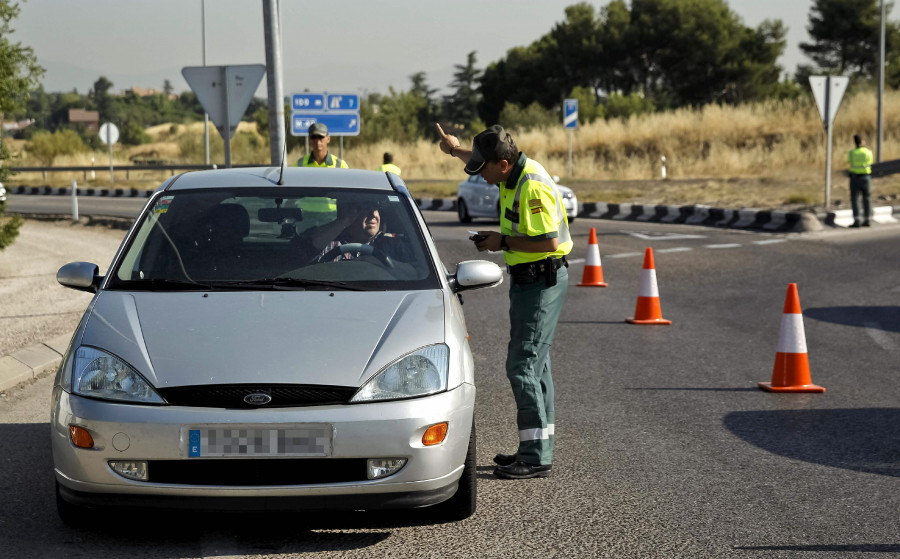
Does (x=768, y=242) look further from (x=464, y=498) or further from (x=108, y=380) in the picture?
(x=108, y=380)

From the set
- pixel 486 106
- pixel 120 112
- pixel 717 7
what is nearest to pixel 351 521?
pixel 717 7

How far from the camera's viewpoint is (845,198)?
92.3 feet

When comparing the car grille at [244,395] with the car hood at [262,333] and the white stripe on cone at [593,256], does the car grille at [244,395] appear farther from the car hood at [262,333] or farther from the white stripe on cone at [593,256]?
the white stripe on cone at [593,256]

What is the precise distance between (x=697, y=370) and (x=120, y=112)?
154m

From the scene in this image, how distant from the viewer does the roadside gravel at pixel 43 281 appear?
1024 centimetres

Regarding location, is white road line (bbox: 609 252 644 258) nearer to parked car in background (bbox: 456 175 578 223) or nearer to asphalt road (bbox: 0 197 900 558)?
asphalt road (bbox: 0 197 900 558)

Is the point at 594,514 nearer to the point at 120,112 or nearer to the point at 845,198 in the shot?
the point at 845,198

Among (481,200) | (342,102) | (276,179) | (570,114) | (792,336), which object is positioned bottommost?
(792,336)

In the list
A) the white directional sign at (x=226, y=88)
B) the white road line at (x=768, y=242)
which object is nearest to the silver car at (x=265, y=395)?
the white directional sign at (x=226, y=88)

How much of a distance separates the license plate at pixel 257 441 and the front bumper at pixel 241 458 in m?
0.02

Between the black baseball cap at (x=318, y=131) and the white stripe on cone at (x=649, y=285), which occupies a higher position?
the black baseball cap at (x=318, y=131)

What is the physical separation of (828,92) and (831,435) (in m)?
16.4

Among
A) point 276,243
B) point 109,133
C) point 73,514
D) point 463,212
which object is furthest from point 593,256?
point 109,133

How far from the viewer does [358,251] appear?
5629 millimetres
